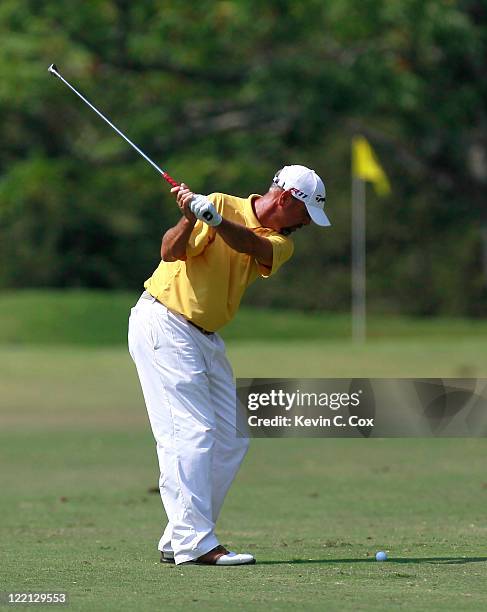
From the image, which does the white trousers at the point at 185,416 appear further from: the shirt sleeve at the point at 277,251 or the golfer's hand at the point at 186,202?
the golfer's hand at the point at 186,202

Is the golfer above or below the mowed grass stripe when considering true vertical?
above

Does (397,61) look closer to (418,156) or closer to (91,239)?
(418,156)

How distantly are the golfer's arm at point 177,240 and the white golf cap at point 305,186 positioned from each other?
594 millimetres

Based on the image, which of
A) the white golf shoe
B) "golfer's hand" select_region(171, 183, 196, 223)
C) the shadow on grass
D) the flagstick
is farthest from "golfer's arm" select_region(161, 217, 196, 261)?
the flagstick

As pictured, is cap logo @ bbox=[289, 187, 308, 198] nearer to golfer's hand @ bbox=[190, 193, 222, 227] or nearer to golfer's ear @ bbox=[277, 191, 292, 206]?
golfer's ear @ bbox=[277, 191, 292, 206]

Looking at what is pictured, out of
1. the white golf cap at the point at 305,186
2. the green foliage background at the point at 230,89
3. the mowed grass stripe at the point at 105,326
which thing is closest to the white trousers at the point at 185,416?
the white golf cap at the point at 305,186

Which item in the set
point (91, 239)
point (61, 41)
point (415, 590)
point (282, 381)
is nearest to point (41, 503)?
point (282, 381)

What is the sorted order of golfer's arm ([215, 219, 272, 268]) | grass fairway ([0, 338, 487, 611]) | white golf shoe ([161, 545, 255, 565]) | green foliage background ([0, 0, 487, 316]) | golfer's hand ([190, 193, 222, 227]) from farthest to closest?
green foliage background ([0, 0, 487, 316]) → white golf shoe ([161, 545, 255, 565]) → golfer's arm ([215, 219, 272, 268]) → golfer's hand ([190, 193, 222, 227]) → grass fairway ([0, 338, 487, 611])

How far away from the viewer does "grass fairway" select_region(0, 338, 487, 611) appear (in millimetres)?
6180

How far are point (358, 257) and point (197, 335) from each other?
4345 cm

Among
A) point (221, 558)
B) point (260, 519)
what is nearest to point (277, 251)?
point (221, 558)

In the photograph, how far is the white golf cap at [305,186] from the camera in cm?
723

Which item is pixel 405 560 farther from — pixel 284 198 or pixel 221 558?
pixel 284 198

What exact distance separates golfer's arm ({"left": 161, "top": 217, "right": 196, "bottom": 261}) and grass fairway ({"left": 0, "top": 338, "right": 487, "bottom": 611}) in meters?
1.45
